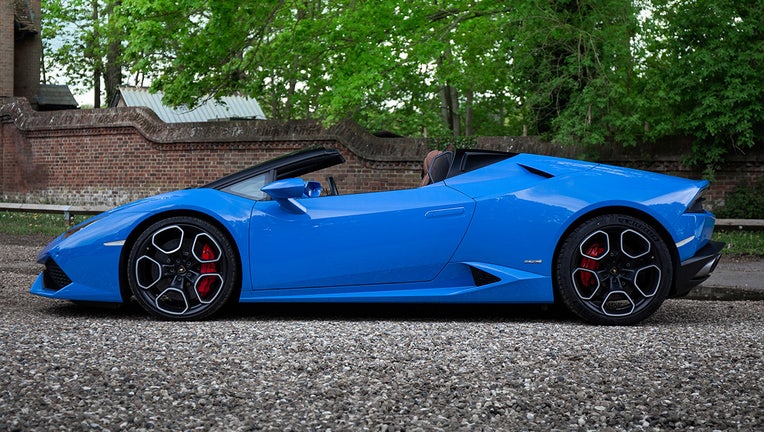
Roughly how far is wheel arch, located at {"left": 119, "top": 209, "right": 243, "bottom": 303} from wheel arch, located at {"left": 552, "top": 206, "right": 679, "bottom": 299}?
2.06 metres

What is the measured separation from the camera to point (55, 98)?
3638cm

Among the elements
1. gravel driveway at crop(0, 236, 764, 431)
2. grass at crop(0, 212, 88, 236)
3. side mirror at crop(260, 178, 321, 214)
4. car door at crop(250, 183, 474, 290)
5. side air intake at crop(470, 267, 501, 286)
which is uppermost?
side mirror at crop(260, 178, 321, 214)

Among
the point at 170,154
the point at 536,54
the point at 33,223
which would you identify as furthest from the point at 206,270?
the point at 170,154

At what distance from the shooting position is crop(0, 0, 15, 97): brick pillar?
2973 cm

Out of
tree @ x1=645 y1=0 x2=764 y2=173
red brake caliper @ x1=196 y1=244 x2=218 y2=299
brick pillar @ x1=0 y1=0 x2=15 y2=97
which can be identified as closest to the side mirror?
red brake caliper @ x1=196 y1=244 x2=218 y2=299

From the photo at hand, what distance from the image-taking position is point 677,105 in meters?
15.2

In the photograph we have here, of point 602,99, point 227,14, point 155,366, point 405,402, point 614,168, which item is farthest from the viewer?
point 227,14

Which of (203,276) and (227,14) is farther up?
(227,14)

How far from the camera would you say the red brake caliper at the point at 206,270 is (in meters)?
5.53

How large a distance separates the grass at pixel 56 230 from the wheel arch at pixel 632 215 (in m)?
7.50

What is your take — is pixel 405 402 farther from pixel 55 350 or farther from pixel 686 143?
pixel 686 143

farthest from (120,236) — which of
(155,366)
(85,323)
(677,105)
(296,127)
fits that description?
(296,127)

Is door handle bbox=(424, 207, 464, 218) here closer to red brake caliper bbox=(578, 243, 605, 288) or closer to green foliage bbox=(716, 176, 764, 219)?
red brake caliper bbox=(578, 243, 605, 288)

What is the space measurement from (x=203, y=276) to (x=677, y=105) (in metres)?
11.9
